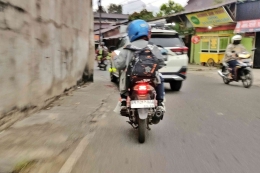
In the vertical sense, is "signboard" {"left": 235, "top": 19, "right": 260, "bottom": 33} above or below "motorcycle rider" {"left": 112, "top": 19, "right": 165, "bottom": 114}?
above

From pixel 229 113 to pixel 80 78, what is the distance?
556cm

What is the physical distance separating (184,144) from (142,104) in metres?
0.82

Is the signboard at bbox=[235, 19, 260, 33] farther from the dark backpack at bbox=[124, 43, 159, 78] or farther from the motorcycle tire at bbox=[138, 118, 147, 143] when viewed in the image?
the motorcycle tire at bbox=[138, 118, 147, 143]

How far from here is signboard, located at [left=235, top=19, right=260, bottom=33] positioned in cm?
1909

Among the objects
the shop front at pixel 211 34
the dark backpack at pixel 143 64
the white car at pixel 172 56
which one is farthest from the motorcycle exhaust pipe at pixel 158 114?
the shop front at pixel 211 34

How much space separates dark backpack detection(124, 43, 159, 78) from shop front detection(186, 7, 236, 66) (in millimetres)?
18222

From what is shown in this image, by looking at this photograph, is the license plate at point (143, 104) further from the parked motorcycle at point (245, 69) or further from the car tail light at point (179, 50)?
the parked motorcycle at point (245, 69)

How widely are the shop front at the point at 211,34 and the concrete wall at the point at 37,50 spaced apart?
14626 mm

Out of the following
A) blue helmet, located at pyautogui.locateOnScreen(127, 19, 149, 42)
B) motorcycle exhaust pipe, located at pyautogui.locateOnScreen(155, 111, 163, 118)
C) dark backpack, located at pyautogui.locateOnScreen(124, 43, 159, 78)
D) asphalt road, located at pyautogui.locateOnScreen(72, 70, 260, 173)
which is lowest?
asphalt road, located at pyautogui.locateOnScreen(72, 70, 260, 173)

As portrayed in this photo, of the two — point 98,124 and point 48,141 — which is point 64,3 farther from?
point 48,141

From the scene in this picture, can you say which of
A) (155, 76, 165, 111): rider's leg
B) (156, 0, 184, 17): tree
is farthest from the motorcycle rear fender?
(156, 0, 184, 17): tree

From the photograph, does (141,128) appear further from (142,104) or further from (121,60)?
(121,60)

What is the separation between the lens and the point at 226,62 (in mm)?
11797

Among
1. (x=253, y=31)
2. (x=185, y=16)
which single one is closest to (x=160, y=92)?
(x=253, y=31)
